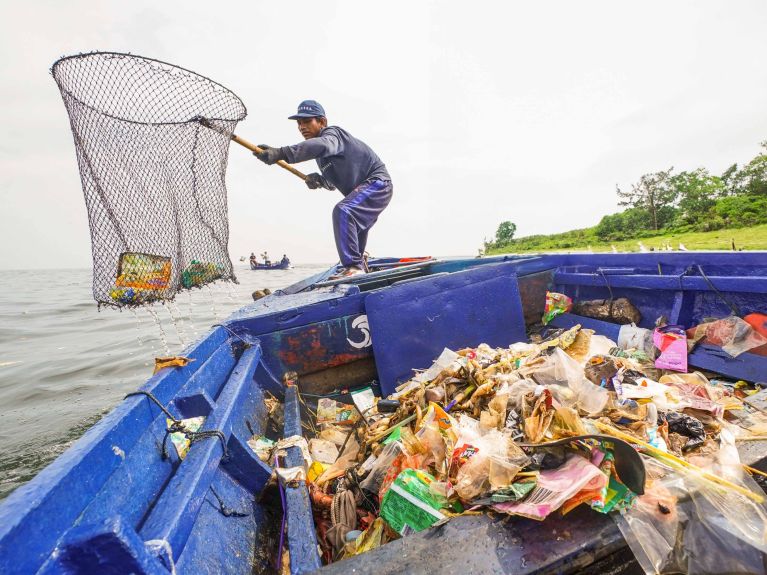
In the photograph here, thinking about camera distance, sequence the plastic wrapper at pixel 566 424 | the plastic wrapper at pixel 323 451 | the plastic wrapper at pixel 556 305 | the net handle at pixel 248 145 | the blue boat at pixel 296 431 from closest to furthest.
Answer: the blue boat at pixel 296 431 < the plastic wrapper at pixel 566 424 < the plastic wrapper at pixel 323 451 < the net handle at pixel 248 145 < the plastic wrapper at pixel 556 305

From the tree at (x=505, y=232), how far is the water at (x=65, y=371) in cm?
6089

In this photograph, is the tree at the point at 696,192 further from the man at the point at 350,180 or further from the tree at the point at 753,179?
the man at the point at 350,180

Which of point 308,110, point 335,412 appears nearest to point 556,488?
point 335,412

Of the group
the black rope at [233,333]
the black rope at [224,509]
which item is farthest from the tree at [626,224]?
the black rope at [224,509]

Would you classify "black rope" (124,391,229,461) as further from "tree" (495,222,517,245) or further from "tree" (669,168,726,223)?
"tree" (495,222,517,245)

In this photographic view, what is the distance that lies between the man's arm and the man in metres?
0.02

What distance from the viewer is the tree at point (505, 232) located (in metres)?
65.1

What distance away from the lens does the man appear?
3992 mm

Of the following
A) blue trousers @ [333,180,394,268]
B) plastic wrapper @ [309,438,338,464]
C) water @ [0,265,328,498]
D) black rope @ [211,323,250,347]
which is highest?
blue trousers @ [333,180,394,268]

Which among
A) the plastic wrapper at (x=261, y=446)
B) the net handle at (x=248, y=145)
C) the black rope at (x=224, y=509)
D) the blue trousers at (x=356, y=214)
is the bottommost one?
the plastic wrapper at (x=261, y=446)

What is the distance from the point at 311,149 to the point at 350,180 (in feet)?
2.56

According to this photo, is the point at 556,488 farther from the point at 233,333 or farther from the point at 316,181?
the point at 316,181

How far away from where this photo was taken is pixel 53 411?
14.9ft

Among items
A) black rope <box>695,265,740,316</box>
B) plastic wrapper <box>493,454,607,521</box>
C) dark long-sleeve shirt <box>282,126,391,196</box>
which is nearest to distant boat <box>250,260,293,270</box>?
dark long-sleeve shirt <box>282,126,391,196</box>
